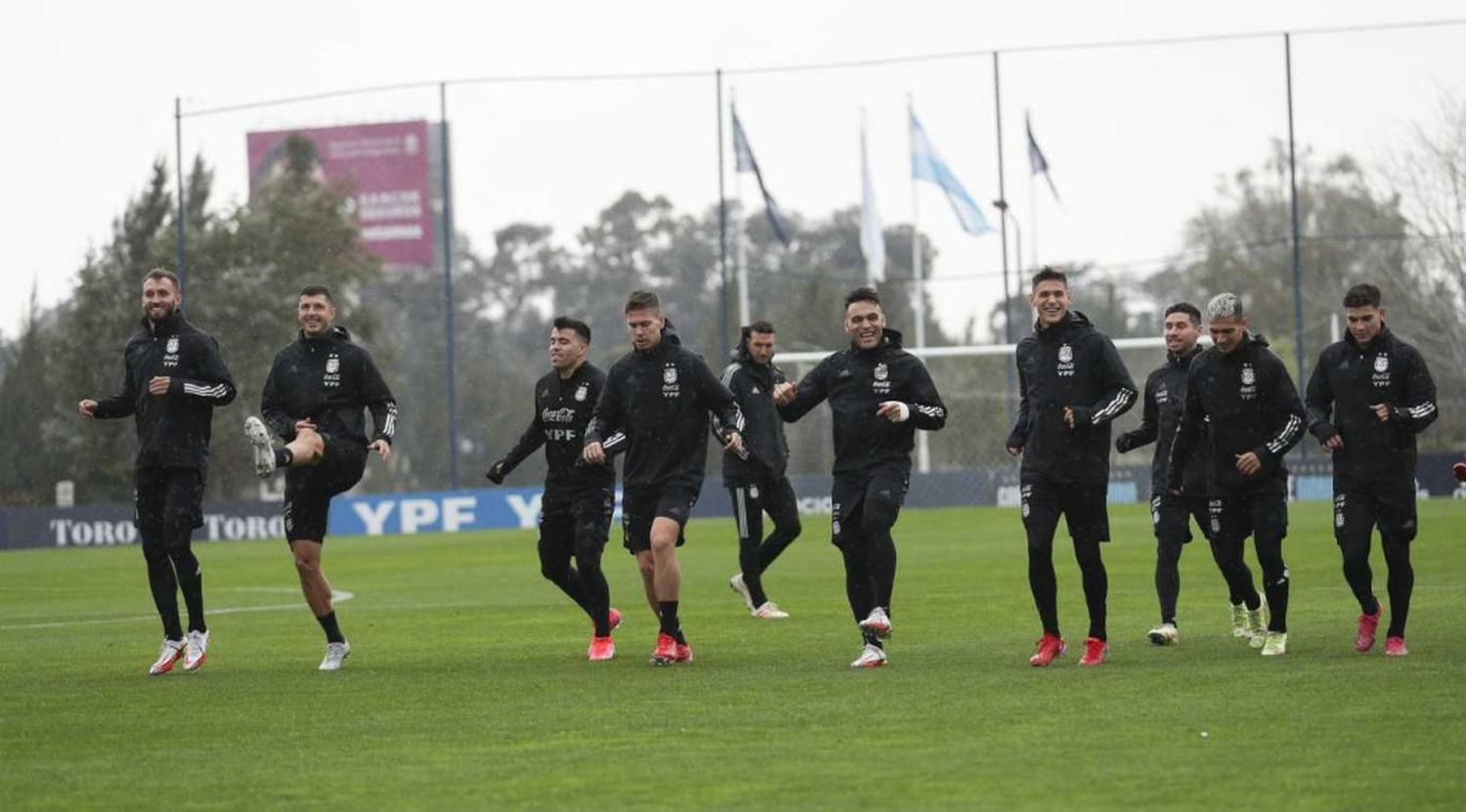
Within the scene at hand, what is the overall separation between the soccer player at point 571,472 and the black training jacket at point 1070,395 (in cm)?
295

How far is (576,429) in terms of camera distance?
48.2 ft

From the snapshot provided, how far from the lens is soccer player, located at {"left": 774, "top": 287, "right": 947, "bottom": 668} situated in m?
12.9

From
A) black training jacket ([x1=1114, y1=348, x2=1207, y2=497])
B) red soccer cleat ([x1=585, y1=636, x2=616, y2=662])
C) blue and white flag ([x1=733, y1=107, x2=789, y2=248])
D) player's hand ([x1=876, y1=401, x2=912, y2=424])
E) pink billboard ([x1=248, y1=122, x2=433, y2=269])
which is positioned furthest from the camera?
pink billboard ([x1=248, y1=122, x2=433, y2=269])

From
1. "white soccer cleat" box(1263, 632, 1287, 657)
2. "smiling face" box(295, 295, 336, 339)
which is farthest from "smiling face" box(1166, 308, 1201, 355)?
"smiling face" box(295, 295, 336, 339)

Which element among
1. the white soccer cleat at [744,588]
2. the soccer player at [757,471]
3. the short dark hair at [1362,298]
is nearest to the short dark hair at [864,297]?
the short dark hair at [1362,298]

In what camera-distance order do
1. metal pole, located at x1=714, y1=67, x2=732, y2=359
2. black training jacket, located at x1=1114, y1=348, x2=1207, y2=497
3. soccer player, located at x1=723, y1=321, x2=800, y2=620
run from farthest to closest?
metal pole, located at x1=714, y1=67, x2=732, y2=359, soccer player, located at x1=723, y1=321, x2=800, y2=620, black training jacket, located at x1=1114, y1=348, x2=1207, y2=497

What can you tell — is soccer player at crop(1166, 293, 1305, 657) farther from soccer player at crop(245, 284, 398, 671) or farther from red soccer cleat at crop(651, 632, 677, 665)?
soccer player at crop(245, 284, 398, 671)

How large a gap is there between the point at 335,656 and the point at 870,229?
39572mm

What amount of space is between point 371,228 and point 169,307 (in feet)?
210

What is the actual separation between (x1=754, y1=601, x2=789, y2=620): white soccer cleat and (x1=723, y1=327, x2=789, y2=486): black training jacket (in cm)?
103

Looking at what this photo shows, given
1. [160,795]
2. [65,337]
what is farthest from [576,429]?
[65,337]

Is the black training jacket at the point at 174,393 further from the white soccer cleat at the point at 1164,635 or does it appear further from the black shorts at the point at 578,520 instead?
Answer: the white soccer cleat at the point at 1164,635

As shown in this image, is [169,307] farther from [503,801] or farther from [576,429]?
[503,801]

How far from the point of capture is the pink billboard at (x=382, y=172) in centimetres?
6738
